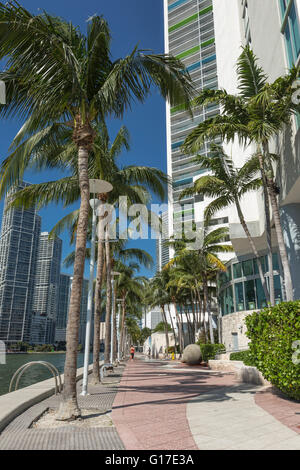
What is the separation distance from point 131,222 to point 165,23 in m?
91.3

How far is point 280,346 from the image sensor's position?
286 inches

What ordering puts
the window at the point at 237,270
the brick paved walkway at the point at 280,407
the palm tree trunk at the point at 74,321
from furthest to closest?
the window at the point at 237,270, the palm tree trunk at the point at 74,321, the brick paved walkway at the point at 280,407

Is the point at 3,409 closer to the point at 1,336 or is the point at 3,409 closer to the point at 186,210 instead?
the point at 186,210

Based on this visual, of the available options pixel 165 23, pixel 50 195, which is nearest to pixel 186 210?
pixel 165 23

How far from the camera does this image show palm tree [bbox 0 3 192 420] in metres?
6.80

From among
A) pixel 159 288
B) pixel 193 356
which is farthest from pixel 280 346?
pixel 159 288

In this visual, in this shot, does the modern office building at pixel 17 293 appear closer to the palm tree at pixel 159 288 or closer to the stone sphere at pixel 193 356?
the palm tree at pixel 159 288

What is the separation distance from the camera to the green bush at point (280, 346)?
6953 mm

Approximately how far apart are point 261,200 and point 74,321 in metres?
16.0

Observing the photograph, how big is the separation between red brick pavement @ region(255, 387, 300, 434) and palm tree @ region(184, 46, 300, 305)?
12.2 ft

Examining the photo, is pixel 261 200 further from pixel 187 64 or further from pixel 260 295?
pixel 187 64

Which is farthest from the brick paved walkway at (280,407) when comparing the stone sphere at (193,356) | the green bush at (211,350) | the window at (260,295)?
the stone sphere at (193,356)

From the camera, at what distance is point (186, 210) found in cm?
7475
